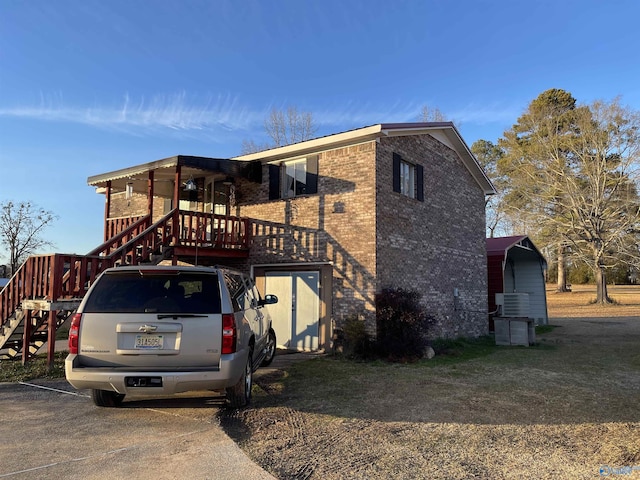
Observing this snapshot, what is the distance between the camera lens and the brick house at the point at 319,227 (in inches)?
465

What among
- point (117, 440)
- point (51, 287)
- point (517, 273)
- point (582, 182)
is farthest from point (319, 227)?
point (582, 182)

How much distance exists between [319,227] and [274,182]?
7.14ft

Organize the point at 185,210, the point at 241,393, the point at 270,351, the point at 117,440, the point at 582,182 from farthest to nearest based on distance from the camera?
the point at 582,182 → the point at 185,210 → the point at 270,351 → the point at 241,393 → the point at 117,440

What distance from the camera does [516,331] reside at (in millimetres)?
14906

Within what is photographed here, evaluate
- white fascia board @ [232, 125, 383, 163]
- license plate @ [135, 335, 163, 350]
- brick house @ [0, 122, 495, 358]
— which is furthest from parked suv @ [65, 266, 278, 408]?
white fascia board @ [232, 125, 383, 163]

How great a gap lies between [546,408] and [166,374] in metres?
5.07

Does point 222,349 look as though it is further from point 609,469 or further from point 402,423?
point 609,469

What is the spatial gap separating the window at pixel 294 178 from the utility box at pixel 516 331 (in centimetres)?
740

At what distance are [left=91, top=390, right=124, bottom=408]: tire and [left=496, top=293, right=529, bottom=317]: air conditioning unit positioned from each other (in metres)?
13.2

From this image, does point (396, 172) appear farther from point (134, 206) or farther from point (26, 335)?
point (134, 206)

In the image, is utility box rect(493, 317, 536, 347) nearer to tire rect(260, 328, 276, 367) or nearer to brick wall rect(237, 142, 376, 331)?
brick wall rect(237, 142, 376, 331)

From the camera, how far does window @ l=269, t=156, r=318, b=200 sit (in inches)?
516

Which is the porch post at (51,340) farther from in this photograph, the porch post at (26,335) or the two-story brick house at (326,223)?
the two-story brick house at (326,223)

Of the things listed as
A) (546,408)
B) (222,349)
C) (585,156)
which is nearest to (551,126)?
(585,156)
